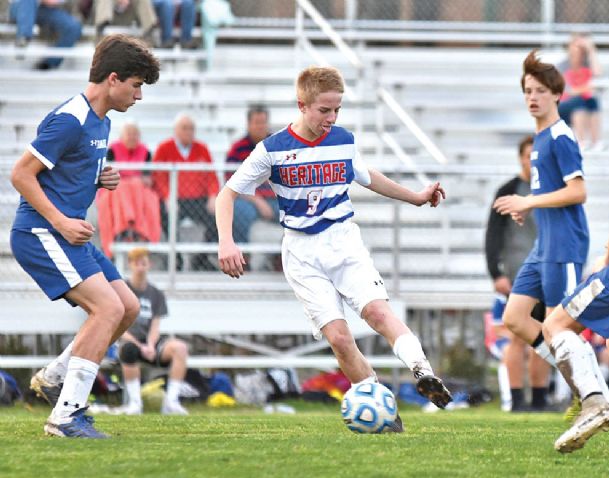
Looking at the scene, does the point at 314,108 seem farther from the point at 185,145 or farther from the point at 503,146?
the point at 503,146

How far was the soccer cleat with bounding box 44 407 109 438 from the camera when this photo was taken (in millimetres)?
6633

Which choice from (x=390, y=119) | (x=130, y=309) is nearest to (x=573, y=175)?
(x=130, y=309)

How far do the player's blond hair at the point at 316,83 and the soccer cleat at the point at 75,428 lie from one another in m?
1.92

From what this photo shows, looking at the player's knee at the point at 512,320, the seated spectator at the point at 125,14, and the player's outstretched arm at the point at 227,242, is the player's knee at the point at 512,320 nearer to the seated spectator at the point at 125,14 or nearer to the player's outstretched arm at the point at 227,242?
the player's outstretched arm at the point at 227,242

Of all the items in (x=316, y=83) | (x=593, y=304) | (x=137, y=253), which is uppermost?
(x=316, y=83)

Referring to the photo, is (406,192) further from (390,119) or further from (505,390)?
(390,119)

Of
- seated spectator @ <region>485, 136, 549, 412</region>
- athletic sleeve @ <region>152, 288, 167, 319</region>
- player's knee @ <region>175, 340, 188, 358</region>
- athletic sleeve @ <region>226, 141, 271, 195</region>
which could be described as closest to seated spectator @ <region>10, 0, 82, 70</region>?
athletic sleeve @ <region>152, 288, 167, 319</region>

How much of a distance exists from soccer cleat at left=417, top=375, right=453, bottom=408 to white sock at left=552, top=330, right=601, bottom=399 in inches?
26.4

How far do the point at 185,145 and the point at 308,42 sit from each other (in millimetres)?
4913

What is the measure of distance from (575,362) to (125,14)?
1115cm

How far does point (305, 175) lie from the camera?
23.8 feet

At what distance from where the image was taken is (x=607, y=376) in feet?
42.0

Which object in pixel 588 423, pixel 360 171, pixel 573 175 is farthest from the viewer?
pixel 573 175

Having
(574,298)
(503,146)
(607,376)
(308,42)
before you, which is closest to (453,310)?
(607,376)
